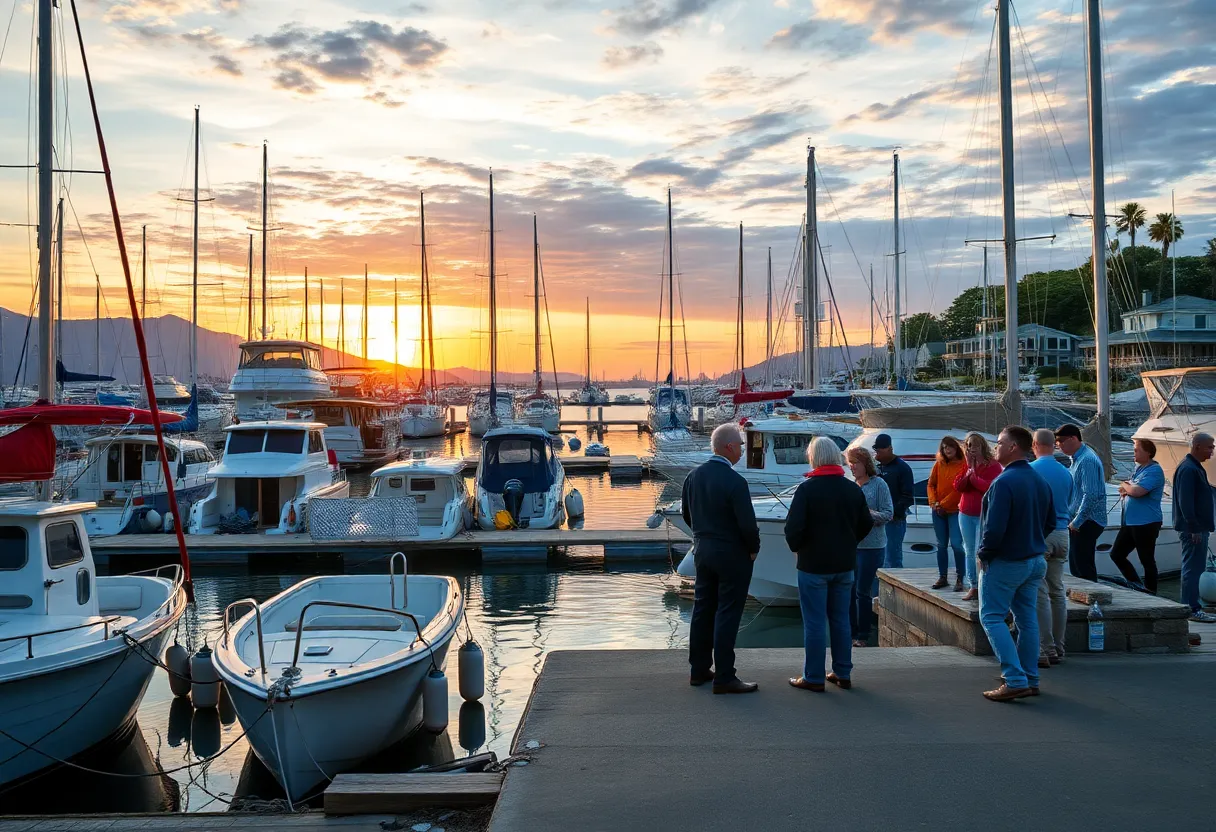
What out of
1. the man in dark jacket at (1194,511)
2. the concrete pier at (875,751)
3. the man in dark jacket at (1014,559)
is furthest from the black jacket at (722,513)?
the man in dark jacket at (1194,511)

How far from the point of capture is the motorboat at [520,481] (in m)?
22.4

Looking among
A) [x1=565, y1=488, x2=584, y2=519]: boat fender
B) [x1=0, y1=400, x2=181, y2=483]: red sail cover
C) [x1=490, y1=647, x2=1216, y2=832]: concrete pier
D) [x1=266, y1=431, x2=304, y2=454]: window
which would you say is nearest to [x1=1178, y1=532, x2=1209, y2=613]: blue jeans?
[x1=490, y1=647, x2=1216, y2=832]: concrete pier

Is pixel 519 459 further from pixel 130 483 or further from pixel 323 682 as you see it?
pixel 323 682

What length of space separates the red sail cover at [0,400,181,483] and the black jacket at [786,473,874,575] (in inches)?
343

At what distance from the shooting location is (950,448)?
31.8 feet

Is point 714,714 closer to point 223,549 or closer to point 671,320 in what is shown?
point 223,549

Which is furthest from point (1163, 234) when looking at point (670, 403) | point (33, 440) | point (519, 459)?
point (33, 440)

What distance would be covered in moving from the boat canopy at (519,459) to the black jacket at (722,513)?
16658 millimetres

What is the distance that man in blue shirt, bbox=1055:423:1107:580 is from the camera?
9.86 metres

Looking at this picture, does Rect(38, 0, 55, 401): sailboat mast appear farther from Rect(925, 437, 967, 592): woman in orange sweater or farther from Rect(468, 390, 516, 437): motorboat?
Rect(468, 390, 516, 437): motorboat

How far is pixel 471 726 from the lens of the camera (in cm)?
1040

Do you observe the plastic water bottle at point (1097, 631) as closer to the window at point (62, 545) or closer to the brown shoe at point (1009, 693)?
the brown shoe at point (1009, 693)

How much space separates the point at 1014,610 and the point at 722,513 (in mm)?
2299

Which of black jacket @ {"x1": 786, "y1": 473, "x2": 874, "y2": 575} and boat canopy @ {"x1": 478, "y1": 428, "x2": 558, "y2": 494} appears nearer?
black jacket @ {"x1": 786, "y1": 473, "x2": 874, "y2": 575}
